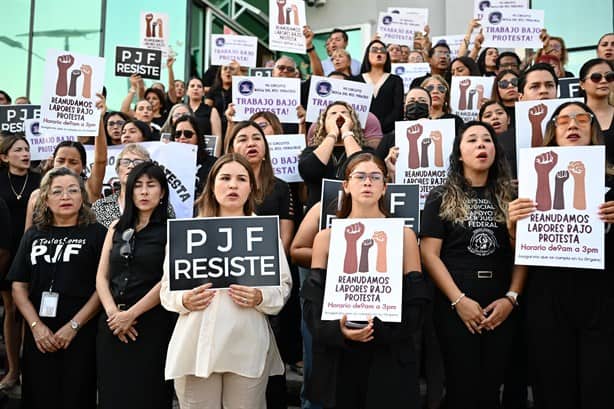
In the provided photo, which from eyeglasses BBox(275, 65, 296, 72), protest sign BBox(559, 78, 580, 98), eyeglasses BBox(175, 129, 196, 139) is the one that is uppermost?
eyeglasses BBox(275, 65, 296, 72)

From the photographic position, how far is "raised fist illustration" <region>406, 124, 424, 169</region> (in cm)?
450

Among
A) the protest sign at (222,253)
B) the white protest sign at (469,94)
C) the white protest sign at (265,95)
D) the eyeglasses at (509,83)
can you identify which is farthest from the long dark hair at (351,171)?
the white protest sign at (469,94)

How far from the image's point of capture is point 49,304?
13.6 ft

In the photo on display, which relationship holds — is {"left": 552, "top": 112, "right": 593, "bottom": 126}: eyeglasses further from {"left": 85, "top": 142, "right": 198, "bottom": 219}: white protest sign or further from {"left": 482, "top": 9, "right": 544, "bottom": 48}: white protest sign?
{"left": 482, "top": 9, "right": 544, "bottom": 48}: white protest sign

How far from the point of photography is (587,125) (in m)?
3.78

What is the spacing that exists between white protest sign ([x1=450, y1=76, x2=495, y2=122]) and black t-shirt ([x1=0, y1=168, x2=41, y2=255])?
4237 millimetres

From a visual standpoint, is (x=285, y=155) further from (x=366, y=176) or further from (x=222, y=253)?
(x=222, y=253)

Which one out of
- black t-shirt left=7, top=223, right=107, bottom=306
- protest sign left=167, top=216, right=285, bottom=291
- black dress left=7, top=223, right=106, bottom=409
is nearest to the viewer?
protest sign left=167, top=216, right=285, bottom=291

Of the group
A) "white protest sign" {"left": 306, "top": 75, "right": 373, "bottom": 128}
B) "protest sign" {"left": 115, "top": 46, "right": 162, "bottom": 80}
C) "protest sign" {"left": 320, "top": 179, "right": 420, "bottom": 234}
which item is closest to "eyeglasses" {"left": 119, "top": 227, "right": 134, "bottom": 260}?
"protest sign" {"left": 320, "top": 179, "right": 420, "bottom": 234}

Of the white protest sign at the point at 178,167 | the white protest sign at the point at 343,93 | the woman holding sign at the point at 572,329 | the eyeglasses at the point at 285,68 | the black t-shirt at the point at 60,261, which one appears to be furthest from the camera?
the eyeglasses at the point at 285,68

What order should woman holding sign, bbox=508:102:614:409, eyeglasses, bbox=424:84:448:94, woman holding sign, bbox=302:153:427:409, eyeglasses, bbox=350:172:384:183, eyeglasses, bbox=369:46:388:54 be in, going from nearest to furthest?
woman holding sign, bbox=302:153:427:409 < woman holding sign, bbox=508:102:614:409 < eyeglasses, bbox=350:172:384:183 < eyeglasses, bbox=424:84:448:94 < eyeglasses, bbox=369:46:388:54

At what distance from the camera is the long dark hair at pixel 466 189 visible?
369 centimetres

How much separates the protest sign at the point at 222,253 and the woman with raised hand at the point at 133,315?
0.56 m

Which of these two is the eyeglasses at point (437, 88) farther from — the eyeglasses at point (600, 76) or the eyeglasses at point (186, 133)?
the eyeglasses at point (186, 133)
